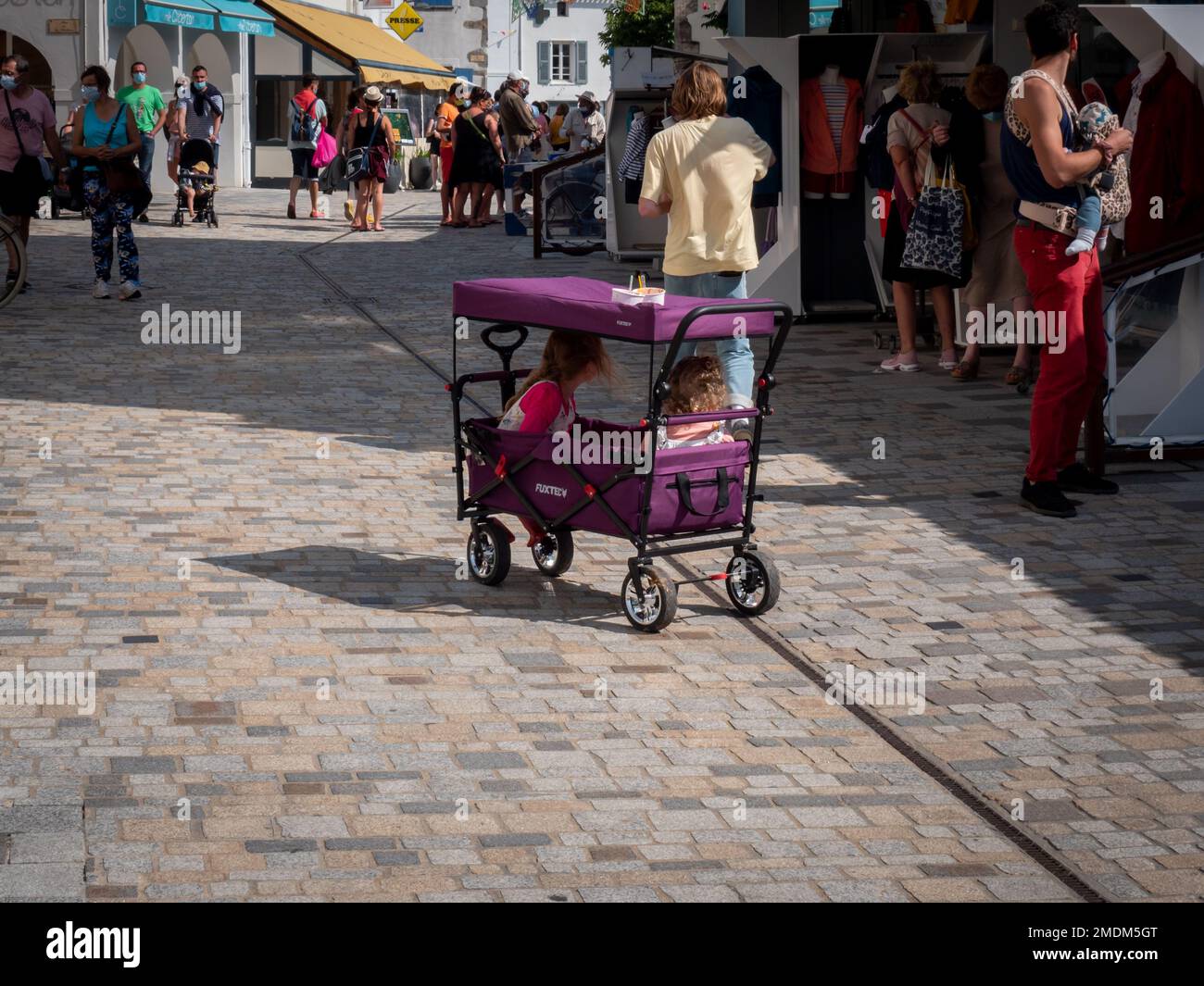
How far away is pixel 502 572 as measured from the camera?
7.03 metres

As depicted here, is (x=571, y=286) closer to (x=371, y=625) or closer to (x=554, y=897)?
(x=371, y=625)

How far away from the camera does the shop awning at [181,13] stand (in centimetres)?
3353

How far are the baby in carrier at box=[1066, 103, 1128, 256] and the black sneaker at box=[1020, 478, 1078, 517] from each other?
1.01 metres

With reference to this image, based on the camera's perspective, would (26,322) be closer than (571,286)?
No

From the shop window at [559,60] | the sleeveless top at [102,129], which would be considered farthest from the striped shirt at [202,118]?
the shop window at [559,60]

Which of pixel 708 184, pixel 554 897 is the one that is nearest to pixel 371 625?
pixel 554 897

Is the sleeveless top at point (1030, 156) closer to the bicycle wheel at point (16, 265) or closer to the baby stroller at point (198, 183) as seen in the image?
the bicycle wheel at point (16, 265)

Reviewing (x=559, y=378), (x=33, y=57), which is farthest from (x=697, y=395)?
(x=33, y=57)

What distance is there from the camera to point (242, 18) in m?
37.8

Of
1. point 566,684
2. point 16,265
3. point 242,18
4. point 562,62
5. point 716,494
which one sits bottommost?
point 566,684

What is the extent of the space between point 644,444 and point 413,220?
21974 mm

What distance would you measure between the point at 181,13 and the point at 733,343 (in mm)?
28036

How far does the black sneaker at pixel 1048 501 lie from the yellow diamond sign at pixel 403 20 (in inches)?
1511

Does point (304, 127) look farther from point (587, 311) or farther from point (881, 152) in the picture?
point (587, 311)
